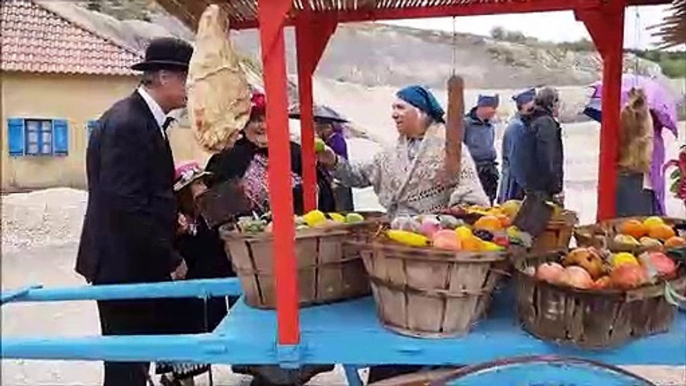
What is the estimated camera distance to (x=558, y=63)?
1029cm

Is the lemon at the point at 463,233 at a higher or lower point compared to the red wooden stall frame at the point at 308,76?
lower

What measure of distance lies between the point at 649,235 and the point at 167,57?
159cm

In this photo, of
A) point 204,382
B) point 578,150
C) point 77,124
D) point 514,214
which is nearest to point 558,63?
point 578,150

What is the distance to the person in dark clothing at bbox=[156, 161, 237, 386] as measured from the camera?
9.57ft

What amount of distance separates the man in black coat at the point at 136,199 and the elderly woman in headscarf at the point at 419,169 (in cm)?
75

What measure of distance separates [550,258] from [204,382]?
8.40 ft

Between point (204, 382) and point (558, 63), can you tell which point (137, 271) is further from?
point (558, 63)

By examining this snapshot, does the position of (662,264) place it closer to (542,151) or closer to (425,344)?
(425,344)

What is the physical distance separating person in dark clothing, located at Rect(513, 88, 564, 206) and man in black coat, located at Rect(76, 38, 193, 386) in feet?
8.32

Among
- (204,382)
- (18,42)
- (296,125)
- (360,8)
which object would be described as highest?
(18,42)

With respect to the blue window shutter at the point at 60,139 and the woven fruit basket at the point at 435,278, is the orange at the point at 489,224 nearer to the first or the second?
the woven fruit basket at the point at 435,278

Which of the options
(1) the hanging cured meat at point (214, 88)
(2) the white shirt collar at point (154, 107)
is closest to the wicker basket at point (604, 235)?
(1) the hanging cured meat at point (214, 88)

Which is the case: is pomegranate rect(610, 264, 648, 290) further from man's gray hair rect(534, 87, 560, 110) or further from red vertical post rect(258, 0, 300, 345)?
man's gray hair rect(534, 87, 560, 110)

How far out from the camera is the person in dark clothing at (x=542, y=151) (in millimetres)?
4719
